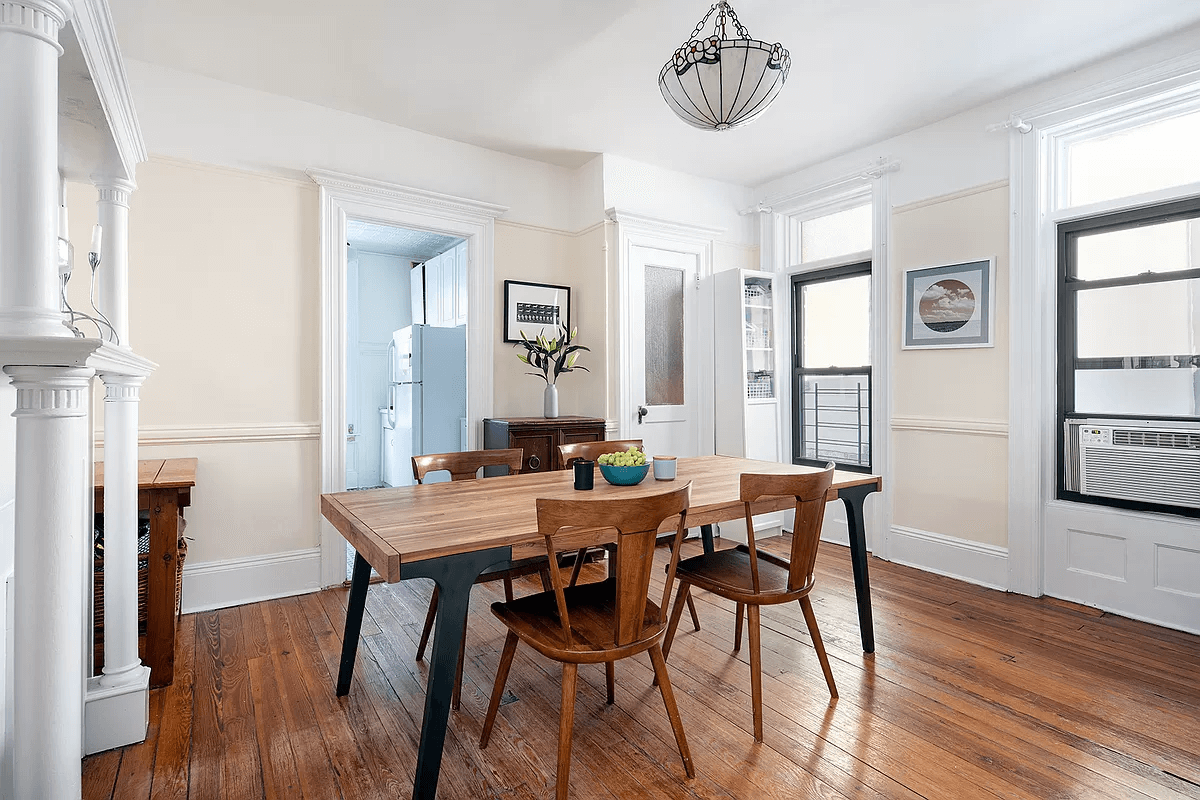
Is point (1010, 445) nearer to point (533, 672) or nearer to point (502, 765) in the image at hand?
point (533, 672)

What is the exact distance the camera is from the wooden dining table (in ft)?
5.24

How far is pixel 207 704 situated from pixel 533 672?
1.19 metres

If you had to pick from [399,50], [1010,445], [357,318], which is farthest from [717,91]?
[357,318]

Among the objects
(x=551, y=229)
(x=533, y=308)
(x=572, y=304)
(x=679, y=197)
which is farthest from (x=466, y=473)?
(x=679, y=197)

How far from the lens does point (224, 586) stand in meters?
3.24

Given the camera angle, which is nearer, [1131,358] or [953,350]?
[1131,358]

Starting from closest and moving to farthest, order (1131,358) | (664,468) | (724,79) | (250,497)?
(724,79), (664,468), (1131,358), (250,497)

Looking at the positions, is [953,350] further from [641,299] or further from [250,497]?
[250,497]

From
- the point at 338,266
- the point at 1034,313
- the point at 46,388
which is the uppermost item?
the point at 338,266

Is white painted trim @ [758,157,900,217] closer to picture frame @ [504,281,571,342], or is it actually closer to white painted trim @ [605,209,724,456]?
white painted trim @ [605,209,724,456]

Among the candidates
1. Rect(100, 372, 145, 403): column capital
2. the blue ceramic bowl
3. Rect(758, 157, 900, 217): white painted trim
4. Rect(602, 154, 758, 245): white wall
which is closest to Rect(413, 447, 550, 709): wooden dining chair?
the blue ceramic bowl

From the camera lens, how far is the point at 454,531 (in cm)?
175

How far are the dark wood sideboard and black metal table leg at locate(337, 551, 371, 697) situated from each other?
1.65m

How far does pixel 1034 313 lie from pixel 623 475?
263 cm
